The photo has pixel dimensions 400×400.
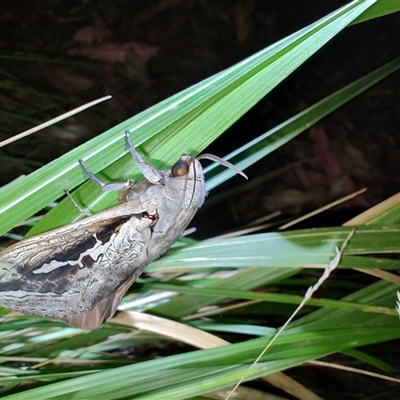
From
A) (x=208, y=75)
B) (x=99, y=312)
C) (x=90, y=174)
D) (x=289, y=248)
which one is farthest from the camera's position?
(x=208, y=75)

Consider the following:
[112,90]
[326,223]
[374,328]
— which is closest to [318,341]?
[374,328]

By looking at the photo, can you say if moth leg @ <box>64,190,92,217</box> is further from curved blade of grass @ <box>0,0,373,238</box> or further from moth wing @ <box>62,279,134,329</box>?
moth wing @ <box>62,279,134,329</box>

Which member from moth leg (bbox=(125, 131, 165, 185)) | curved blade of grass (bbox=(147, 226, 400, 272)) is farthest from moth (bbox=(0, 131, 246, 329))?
curved blade of grass (bbox=(147, 226, 400, 272))

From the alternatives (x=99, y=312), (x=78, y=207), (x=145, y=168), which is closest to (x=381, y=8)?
(x=145, y=168)

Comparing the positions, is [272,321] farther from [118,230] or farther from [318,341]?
[118,230]

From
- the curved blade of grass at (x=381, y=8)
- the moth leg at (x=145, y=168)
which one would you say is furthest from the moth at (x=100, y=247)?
the curved blade of grass at (x=381, y=8)

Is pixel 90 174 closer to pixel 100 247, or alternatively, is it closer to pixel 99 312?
pixel 100 247

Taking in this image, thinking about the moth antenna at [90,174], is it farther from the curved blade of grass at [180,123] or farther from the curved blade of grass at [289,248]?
the curved blade of grass at [289,248]
